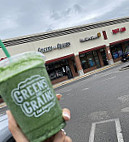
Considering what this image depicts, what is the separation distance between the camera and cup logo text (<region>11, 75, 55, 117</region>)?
1.20 metres

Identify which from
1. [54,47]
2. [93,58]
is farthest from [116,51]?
[54,47]

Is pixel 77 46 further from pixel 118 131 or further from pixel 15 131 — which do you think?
pixel 15 131

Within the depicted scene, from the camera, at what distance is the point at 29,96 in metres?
1.21

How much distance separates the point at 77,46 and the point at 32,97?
20.1 meters

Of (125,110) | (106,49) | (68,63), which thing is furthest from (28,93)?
(106,49)

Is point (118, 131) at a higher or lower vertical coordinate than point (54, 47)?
lower

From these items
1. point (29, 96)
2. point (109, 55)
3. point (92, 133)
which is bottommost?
point (109, 55)

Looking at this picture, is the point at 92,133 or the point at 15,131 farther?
the point at 92,133

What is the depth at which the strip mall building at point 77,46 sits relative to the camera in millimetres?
18422

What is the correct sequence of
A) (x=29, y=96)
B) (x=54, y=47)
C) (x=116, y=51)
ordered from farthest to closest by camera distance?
(x=116, y=51), (x=54, y=47), (x=29, y=96)

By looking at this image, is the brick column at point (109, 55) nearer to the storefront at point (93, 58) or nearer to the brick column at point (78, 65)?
the storefront at point (93, 58)

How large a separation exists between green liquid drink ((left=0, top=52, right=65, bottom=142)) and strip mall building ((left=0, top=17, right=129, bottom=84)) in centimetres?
1669

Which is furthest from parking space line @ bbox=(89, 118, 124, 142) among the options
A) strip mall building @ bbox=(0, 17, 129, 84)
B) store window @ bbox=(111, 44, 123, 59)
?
store window @ bbox=(111, 44, 123, 59)

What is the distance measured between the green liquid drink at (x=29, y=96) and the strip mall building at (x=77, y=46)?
16694 millimetres
